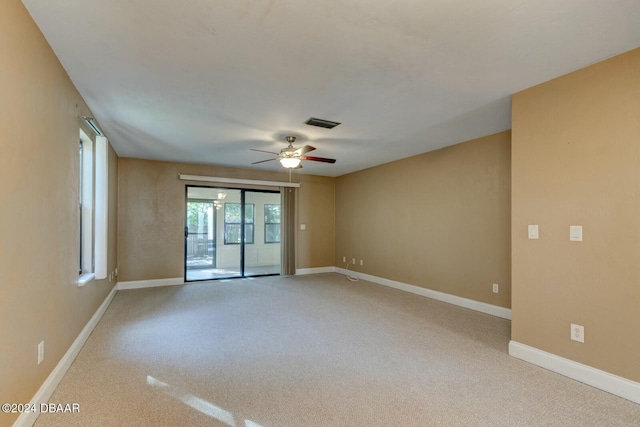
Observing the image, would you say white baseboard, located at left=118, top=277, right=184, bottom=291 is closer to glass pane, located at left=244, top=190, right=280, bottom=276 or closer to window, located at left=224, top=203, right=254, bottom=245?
window, located at left=224, top=203, right=254, bottom=245

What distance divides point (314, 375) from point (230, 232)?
4.86 meters

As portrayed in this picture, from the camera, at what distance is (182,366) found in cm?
262

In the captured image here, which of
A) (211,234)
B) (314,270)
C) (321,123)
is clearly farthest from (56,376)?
(314,270)

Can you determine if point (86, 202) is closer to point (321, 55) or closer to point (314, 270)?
point (321, 55)

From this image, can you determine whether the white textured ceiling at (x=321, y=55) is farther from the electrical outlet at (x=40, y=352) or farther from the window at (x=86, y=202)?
the electrical outlet at (x=40, y=352)

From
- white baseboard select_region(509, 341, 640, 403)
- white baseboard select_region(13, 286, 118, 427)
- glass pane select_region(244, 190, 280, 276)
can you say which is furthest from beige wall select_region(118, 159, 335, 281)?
white baseboard select_region(509, 341, 640, 403)

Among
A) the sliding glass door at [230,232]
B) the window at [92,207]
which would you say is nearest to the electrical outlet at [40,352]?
the window at [92,207]

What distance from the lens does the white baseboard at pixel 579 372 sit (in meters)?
2.14

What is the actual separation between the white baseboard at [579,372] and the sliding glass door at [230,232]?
17.4 feet

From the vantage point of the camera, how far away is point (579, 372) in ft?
7.82

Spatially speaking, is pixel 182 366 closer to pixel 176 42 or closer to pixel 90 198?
pixel 90 198

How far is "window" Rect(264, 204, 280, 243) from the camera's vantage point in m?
7.19

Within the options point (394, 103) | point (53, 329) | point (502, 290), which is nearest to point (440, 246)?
point (502, 290)

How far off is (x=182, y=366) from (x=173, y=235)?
3942 mm
